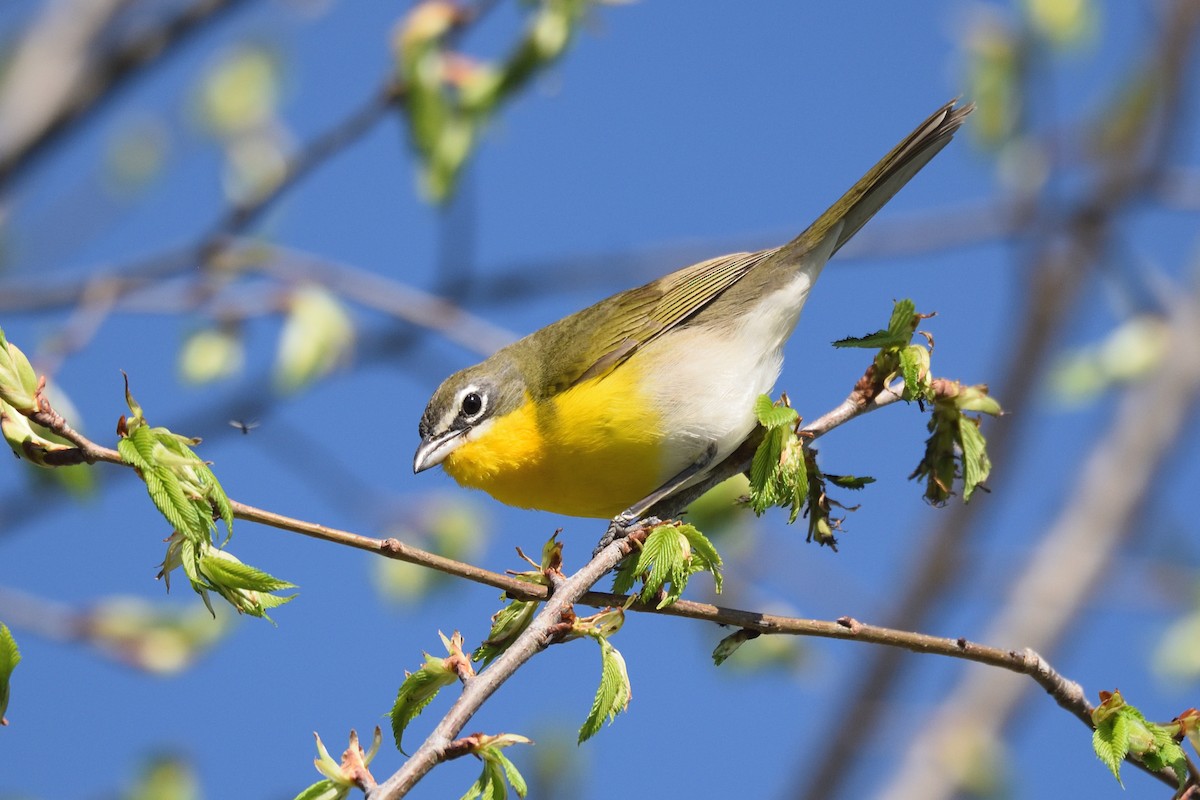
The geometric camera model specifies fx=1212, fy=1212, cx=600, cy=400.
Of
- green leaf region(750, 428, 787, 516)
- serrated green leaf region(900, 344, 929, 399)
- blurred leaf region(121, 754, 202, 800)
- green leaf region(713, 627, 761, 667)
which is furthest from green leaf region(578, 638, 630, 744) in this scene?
blurred leaf region(121, 754, 202, 800)

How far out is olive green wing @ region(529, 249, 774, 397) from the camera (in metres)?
5.62

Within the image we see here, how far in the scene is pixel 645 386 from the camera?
17.4 ft

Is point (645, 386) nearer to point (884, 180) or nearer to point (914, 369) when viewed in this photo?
point (884, 180)

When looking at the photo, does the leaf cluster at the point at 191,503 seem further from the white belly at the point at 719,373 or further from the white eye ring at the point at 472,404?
the white eye ring at the point at 472,404

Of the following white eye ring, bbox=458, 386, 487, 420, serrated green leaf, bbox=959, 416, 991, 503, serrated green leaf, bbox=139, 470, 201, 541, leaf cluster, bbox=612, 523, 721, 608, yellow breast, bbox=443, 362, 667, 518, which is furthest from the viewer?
white eye ring, bbox=458, 386, 487, 420

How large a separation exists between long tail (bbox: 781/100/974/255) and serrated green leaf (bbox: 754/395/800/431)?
1.91 metres

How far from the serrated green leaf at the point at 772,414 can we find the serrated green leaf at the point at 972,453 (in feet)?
1.93

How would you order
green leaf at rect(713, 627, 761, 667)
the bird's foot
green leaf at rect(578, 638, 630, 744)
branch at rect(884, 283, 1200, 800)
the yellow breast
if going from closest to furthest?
green leaf at rect(578, 638, 630, 744), green leaf at rect(713, 627, 761, 667), the bird's foot, the yellow breast, branch at rect(884, 283, 1200, 800)

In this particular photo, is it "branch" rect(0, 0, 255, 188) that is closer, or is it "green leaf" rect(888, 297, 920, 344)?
"green leaf" rect(888, 297, 920, 344)

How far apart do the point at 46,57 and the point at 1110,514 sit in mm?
9710

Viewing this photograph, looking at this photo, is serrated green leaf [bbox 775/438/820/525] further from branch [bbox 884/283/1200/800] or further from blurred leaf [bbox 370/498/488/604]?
branch [bbox 884/283/1200/800]

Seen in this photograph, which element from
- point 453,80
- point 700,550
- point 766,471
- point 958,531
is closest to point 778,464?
point 766,471

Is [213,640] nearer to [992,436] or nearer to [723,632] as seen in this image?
[723,632]

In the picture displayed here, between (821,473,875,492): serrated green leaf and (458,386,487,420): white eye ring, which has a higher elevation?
(458,386,487,420): white eye ring
